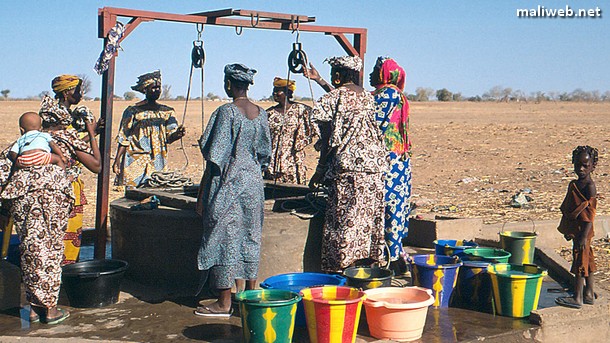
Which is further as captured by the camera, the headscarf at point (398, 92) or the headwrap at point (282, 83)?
the headwrap at point (282, 83)

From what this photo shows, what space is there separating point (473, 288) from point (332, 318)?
68.2 inches

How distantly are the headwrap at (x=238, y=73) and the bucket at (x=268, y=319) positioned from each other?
5.95ft

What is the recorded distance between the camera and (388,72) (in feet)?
23.2

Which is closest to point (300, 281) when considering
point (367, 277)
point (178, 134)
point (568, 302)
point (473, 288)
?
point (367, 277)

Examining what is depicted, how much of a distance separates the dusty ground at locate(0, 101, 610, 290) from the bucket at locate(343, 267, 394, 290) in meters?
3.38

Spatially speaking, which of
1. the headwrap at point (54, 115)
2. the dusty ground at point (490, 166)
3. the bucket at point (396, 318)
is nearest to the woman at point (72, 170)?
the headwrap at point (54, 115)

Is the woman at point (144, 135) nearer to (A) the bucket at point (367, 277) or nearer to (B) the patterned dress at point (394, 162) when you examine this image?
(B) the patterned dress at point (394, 162)

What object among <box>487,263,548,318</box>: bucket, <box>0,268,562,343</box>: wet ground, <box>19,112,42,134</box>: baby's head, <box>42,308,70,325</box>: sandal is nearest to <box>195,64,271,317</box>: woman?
<box>0,268,562,343</box>: wet ground

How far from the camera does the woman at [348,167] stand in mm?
6605

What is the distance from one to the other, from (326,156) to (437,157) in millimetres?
14961

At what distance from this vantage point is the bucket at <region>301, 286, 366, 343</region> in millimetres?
5156

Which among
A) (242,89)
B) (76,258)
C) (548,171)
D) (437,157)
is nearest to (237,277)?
(242,89)

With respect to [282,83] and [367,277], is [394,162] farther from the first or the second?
[282,83]

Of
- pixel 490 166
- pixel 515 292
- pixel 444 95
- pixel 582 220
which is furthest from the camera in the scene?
pixel 444 95
